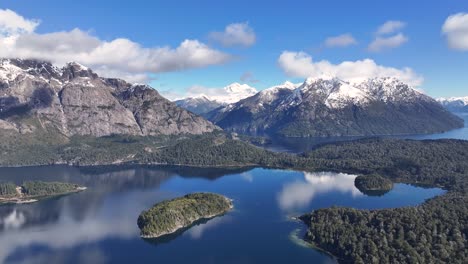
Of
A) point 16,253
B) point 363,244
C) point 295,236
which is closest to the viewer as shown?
point 363,244

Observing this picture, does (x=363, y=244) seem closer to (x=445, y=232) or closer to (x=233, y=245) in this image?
(x=445, y=232)

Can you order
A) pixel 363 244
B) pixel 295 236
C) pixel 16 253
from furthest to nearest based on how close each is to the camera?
pixel 295 236, pixel 16 253, pixel 363 244

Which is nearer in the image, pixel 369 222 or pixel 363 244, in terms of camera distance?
pixel 363 244

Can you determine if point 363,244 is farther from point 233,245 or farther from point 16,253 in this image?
point 16,253

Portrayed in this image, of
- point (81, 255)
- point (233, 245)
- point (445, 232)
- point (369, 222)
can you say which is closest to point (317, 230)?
point (369, 222)

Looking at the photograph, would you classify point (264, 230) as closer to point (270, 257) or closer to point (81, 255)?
point (270, 257)

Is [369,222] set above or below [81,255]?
above

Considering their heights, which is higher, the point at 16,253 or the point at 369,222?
the point at 369,222

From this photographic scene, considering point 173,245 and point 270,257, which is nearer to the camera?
point 270,257

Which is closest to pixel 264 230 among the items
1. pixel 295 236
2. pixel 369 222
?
pixel 295 236
